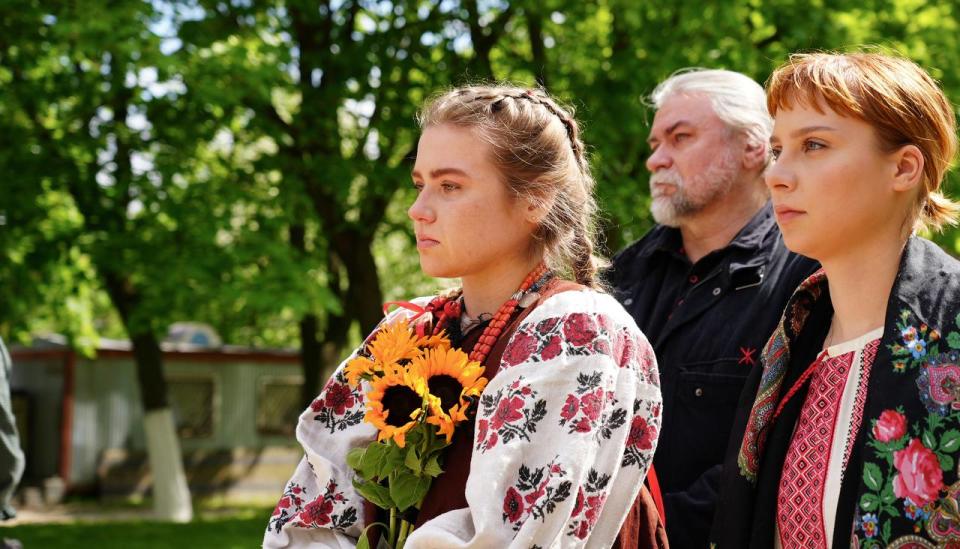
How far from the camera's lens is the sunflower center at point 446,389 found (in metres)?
2.17

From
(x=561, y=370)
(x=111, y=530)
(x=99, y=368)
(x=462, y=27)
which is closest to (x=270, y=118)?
(x=462, y=27)

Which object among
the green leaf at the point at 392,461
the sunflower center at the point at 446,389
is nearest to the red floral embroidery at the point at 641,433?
the sunflower center at the point at 446,389

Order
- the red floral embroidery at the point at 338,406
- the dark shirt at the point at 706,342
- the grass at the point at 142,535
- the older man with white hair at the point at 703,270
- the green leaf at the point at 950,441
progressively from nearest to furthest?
the green leaf at the point at 950,441, the red floral embroidery at the point at 338,406, the dark shirt at the point at 706,342, the older man with white hair at the point at 703,270, the grass at the point at 142,535

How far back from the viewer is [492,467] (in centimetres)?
195

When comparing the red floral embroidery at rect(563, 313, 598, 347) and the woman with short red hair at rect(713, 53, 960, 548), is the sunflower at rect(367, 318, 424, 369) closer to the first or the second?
the red floral embroidery at rect(563, 313, 598, 347)

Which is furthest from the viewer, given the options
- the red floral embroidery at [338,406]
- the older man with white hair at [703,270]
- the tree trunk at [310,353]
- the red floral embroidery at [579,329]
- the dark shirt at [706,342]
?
the tree trunk at [310,353]

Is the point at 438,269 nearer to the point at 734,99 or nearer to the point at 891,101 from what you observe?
the point at 891,101

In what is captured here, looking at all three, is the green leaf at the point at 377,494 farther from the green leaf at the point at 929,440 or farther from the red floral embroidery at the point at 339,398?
the green leaf at the point at 929,440

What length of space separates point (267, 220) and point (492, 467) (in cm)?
921

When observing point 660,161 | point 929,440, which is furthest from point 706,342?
point 929,440

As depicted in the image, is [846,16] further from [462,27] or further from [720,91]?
[720,91]

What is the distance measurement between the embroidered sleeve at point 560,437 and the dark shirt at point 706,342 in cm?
64

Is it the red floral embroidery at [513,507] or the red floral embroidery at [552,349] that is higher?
the red floral embroidery at [552,349]

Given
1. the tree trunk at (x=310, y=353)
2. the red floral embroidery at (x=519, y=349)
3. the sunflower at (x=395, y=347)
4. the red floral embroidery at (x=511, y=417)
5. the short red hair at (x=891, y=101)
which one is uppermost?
the short red hair at (x=891, y=101)
